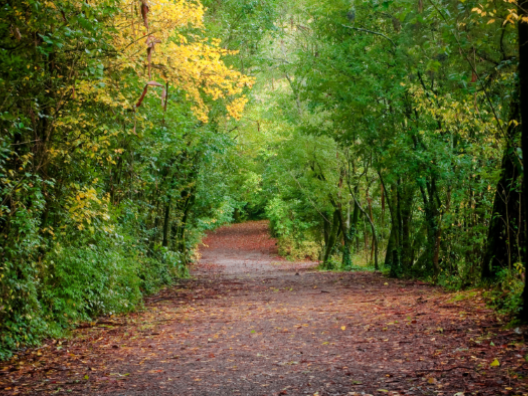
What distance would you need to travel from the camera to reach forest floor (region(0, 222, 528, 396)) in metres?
5.30

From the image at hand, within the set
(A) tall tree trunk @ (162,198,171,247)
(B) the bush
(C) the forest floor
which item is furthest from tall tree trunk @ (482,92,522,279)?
(A) tall tree trunk @ (162,198,171,247)

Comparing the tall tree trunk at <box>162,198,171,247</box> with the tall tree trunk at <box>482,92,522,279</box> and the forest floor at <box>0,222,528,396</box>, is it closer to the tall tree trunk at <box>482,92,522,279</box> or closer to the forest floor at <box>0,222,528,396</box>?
the forest floor at <box>0,222,528,396</box>

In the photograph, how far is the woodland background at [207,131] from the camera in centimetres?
732

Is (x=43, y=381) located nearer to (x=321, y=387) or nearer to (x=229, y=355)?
(x=229, y=355)

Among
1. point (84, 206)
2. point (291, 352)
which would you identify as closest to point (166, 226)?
point (84, 206)

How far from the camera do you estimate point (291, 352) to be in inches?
289

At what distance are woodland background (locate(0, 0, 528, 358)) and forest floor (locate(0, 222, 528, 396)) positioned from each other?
0.84 m

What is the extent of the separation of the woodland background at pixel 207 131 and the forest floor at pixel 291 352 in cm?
84

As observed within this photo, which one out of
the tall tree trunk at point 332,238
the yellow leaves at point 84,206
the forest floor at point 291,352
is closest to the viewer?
the forest floor at point 291,352

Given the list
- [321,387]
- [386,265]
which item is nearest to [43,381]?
[321,387]

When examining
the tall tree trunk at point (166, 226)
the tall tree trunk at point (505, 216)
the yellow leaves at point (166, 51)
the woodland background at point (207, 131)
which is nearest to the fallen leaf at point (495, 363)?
the woodland background at point (207, 131)

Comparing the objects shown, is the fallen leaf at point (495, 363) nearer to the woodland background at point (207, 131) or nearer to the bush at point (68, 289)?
the woodland background at point (207, 131)

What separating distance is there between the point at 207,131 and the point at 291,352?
33.4 ft

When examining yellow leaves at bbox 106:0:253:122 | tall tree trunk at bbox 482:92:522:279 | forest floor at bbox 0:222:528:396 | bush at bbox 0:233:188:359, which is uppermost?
yellow leaves at bbox 106:0:253:122
